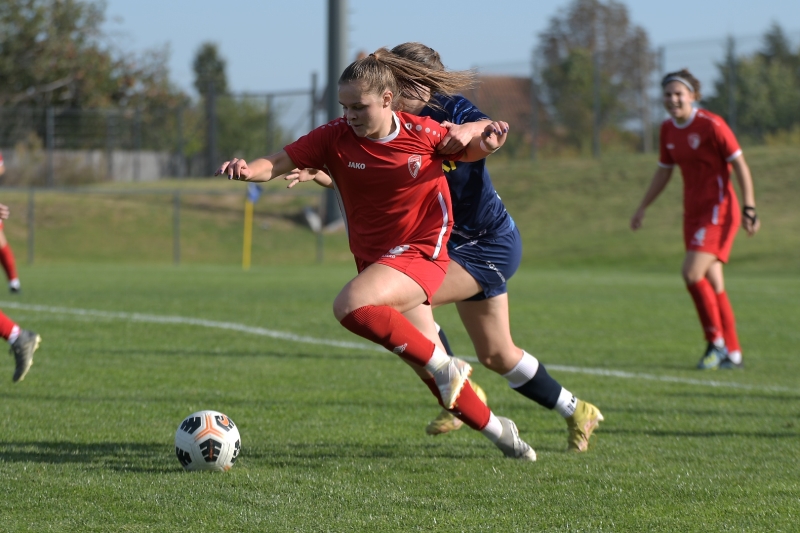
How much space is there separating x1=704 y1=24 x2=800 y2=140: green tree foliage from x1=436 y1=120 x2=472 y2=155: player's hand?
88.7 ft

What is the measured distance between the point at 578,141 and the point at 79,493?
31325mm

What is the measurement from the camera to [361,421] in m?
5.45

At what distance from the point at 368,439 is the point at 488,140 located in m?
1.72

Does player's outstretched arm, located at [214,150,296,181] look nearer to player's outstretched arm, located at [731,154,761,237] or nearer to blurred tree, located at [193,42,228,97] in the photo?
player's outstretched arm, located at [731,154,761,237]

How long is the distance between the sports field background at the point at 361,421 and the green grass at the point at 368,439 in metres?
0.02

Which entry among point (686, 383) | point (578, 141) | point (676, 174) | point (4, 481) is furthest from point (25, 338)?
point (578, 141)

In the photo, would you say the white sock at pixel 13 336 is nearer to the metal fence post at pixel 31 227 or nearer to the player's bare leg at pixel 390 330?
the player's bare leg at pixel 390 330

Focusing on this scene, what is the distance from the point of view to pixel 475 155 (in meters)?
4.20

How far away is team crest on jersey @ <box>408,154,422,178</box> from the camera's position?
4207 millimetres

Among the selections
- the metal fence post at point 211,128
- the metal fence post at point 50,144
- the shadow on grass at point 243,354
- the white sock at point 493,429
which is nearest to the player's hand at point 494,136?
the white sock at point 493,429

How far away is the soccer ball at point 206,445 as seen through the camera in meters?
4.17

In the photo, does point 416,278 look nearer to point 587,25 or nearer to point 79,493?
point 79,493

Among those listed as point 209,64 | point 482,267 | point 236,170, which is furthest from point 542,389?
point 209,64

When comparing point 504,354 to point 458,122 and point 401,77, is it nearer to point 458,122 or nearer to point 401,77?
point 458,122
